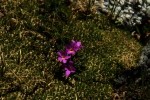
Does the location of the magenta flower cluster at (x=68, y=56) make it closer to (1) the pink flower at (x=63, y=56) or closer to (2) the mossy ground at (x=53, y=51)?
(1) the pink flower at (x=63, y=56)

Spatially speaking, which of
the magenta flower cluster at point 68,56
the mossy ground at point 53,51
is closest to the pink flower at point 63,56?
the magenta flower cluster at point 68,56

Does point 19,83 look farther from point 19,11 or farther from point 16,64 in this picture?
point 19,11

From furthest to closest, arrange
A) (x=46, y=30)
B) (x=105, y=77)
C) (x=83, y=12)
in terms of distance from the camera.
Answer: (x=83, y=12), (x=46, y=30), (x=105, y=77)

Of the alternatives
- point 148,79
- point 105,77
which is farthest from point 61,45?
point 148,79

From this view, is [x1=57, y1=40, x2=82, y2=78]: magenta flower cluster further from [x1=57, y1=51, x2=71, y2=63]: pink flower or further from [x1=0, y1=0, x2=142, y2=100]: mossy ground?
[x1=0, y1=0, x2=142, y2=100]: mossy ground

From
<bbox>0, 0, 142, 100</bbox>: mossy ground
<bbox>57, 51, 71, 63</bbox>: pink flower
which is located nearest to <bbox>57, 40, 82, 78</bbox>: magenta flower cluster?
<bbox>57, 51, 71, 63</bbox>: pink flower
